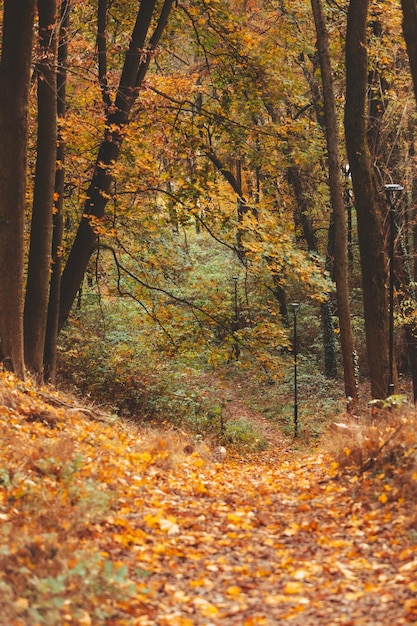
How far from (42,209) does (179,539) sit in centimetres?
654

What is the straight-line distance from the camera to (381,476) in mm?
6203

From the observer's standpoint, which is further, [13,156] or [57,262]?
[57,262]

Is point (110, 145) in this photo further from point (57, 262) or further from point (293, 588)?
point (293, 588)

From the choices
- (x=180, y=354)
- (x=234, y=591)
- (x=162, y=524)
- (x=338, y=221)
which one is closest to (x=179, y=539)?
(x=162, y=524)

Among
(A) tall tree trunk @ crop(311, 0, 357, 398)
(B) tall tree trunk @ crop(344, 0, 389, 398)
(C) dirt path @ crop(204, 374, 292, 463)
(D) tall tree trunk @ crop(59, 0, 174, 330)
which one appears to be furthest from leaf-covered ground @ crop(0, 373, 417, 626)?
(C) dirt path @ crop(204, 374, 292, 463)

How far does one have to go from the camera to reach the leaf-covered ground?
390 centimetres

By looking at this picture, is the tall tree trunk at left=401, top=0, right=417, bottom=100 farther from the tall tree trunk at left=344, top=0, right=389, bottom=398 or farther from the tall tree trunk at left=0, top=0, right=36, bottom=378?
the tall tree trunk at left=0, top=0, right=36, bottom=378

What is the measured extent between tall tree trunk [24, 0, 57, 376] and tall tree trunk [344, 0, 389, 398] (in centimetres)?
454

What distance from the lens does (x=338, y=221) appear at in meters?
12.5

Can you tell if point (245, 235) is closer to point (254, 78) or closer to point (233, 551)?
point (254, 78)

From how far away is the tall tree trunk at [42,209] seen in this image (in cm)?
1041

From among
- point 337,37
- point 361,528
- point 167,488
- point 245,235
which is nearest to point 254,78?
point 337,37

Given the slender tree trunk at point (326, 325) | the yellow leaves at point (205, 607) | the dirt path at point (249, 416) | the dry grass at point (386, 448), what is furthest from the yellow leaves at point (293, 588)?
the slender tree trunk at point (326, 325)

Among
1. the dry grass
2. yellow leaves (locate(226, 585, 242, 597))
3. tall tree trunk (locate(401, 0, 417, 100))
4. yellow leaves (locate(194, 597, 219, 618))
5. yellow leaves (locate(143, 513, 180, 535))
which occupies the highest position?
tall tree trunk (locate(401, 0, 417, 100))
